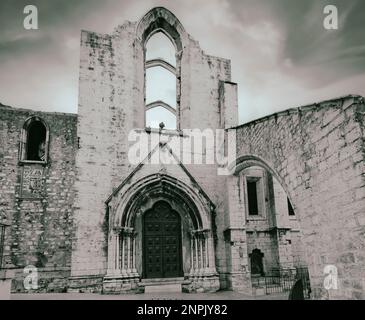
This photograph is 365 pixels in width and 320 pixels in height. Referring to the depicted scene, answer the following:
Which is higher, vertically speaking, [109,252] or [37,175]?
[37,175]

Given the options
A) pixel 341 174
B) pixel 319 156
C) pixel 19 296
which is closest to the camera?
pixel 341 174

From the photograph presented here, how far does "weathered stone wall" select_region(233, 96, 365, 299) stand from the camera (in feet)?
18.8

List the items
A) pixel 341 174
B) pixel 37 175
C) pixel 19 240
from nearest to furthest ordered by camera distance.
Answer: pixel 341 174 → pixel 19 240 → pixel 37 175

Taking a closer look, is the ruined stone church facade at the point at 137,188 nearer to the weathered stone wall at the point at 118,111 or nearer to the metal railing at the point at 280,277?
the weathered stone wall at the point at 118,111

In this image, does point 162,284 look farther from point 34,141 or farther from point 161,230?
point 34,141

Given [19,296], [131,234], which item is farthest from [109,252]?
[19,296]

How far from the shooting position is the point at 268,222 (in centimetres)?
1321

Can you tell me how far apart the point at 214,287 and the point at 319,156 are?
19.4 feet

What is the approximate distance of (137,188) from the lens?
10906mm

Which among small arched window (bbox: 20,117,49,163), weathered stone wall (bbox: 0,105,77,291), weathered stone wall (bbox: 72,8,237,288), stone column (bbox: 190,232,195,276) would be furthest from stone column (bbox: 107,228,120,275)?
small arched window (bbox: 20,117,49,163)

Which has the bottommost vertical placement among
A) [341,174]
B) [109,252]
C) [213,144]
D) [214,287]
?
[214,287]

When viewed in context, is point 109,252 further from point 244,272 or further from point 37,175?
point 244,272

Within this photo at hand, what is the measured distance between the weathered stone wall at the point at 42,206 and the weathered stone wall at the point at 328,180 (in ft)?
21.3

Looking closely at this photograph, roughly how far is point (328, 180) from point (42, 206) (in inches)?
317
